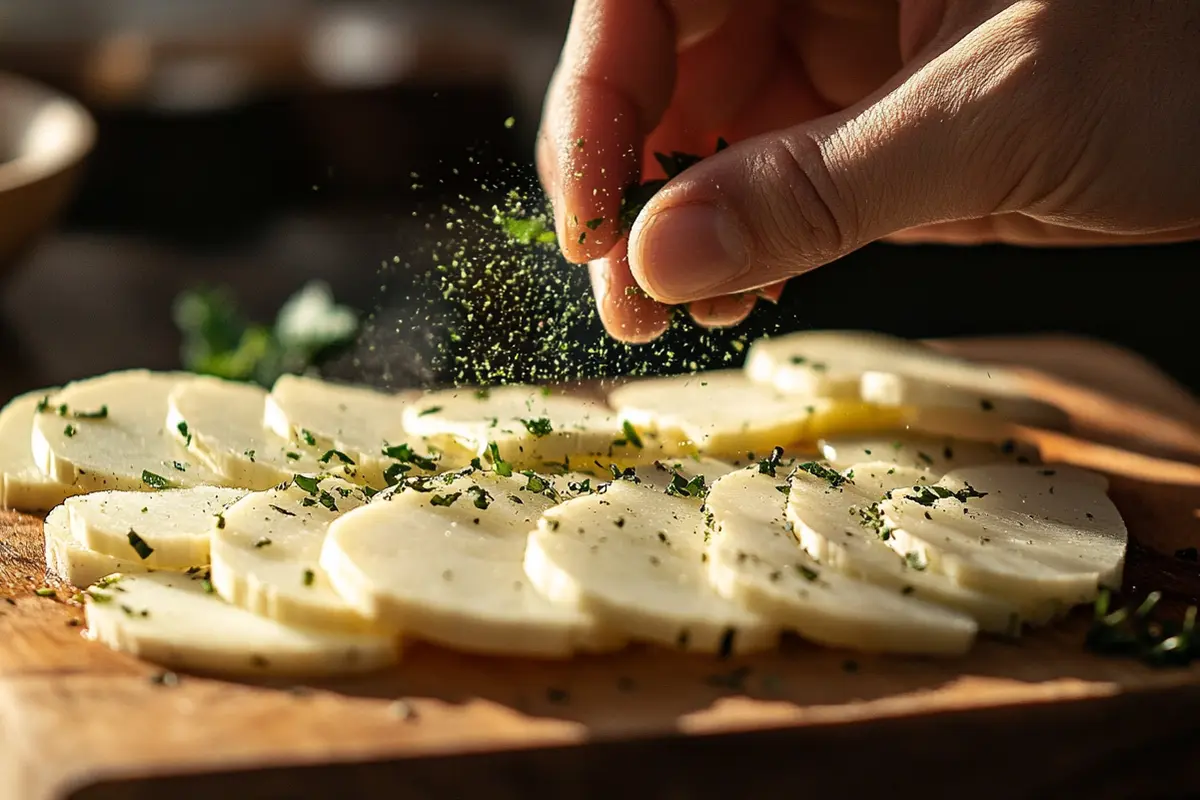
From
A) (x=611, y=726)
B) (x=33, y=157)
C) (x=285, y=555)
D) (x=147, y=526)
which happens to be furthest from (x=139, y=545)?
(x=33, y=157)

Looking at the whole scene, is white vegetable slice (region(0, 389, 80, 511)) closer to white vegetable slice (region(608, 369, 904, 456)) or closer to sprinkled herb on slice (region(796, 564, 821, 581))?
white vegetable slice (region(608, 369, 904, 456))

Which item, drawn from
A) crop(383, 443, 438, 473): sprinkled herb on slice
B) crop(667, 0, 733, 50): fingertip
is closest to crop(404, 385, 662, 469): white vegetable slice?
crop(383, 443, 438, 473): sprinkled herb on slice

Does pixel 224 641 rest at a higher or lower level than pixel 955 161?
lower

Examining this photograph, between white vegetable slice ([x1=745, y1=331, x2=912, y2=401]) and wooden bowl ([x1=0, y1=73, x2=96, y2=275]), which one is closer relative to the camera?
white vegetable slice ([x1=745, y1=331, x2=912, y2=401])

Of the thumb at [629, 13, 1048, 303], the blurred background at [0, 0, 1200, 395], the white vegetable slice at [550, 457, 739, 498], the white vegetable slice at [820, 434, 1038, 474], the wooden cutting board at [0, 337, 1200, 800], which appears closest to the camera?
the wooden cutting board at [0, 337, 1200, 800]

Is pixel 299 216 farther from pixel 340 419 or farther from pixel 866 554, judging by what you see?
pixel 866 554

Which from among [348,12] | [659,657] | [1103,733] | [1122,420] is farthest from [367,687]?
[348,12]

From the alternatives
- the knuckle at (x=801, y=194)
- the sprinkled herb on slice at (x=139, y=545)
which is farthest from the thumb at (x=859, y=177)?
the sprinkled herb on slice at (x=139, y=545)

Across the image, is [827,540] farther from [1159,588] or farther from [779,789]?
[1159,588]
